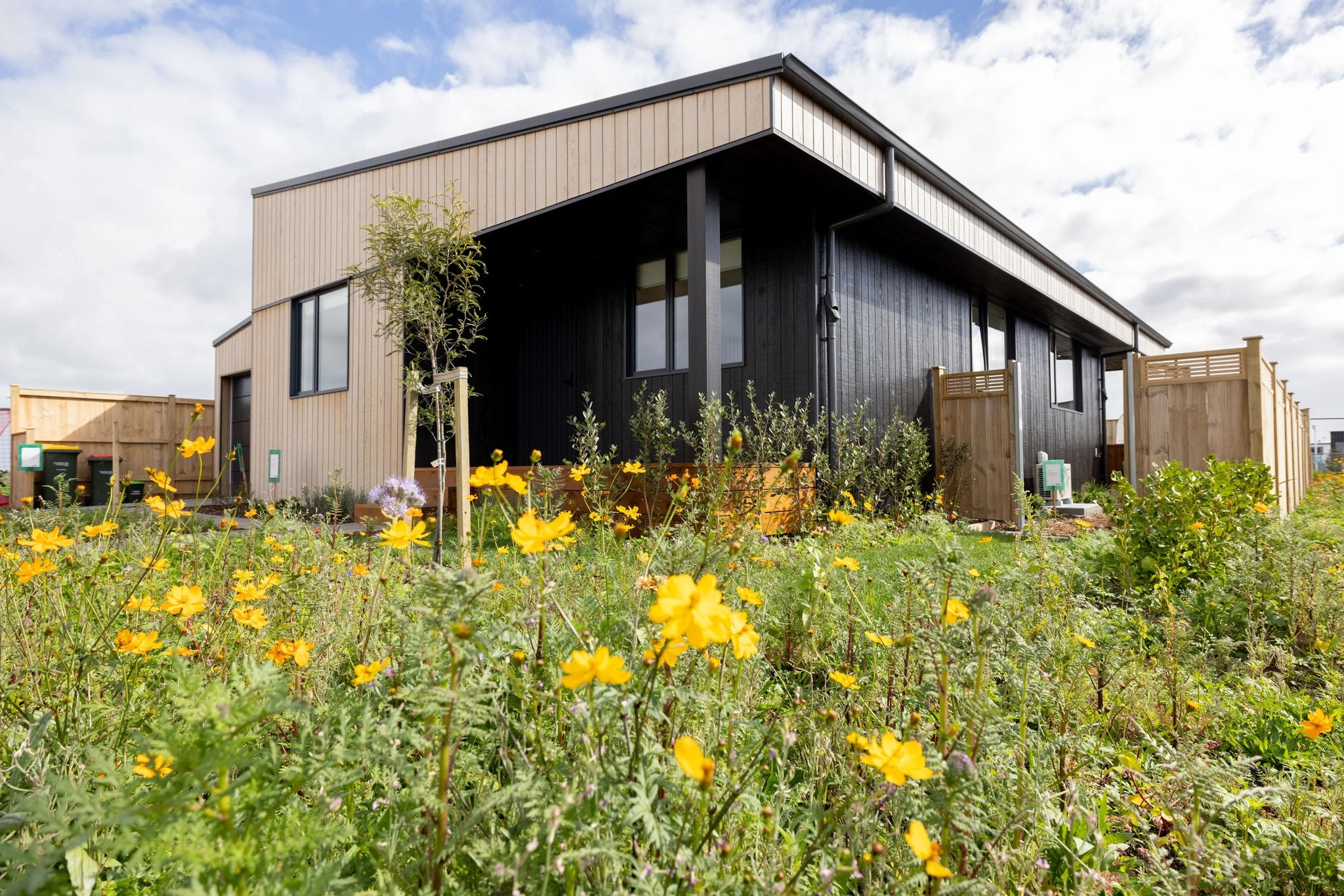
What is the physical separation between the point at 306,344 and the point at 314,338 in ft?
0.98

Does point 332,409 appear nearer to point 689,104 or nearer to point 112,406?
point 689,104

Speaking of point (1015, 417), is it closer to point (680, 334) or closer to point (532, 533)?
point (680, 334)

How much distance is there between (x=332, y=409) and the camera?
333 inches

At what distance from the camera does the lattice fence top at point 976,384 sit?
7371 mm

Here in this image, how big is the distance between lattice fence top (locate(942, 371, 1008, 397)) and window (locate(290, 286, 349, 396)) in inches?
298

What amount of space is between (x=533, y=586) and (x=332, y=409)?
7.82m

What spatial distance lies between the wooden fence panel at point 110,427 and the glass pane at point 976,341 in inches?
509

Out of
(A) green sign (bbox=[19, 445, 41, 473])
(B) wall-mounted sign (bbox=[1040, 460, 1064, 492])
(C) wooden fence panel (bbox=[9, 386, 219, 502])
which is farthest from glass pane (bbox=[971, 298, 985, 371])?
(A) green sign (bbox=[19, 445, 41, 473])

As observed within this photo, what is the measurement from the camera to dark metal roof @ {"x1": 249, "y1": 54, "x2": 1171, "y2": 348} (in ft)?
16.2

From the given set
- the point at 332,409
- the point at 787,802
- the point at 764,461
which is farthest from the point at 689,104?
the point at 332,409

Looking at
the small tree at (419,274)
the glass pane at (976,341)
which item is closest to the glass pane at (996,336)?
the glass pane at (976,341)

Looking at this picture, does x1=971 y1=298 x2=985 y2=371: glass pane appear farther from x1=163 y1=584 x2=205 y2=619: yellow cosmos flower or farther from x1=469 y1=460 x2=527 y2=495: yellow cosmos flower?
x1=163 y1=584 x2=205 y2=619: yellow cosmos flower

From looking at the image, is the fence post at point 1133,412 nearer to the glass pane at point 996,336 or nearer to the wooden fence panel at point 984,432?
the wooden fence panel at point 984,432

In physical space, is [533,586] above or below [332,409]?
below
